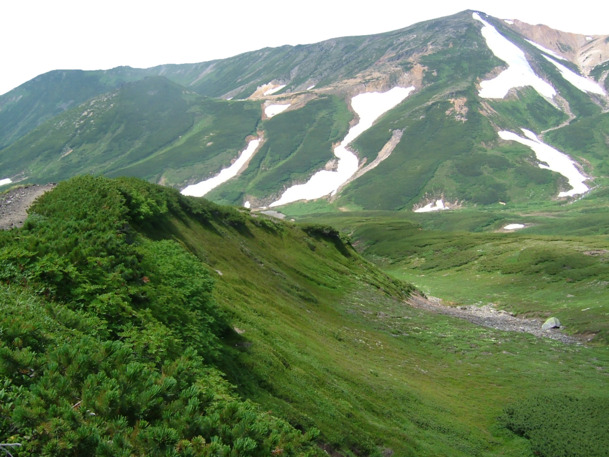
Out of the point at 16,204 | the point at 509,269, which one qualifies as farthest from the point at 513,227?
the point at 16,204

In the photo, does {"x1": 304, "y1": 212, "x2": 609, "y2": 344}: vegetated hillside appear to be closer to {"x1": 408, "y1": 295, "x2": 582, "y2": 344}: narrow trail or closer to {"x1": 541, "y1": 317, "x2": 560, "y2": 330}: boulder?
{"x1": 541, "y1": 317, "x2": 560, "y2": 330}: boulder

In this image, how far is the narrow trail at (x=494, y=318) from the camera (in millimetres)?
64500

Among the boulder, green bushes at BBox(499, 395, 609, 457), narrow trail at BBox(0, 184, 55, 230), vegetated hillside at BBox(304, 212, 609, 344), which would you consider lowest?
vegetated hillside at BBox(304, 212, 609, 344)

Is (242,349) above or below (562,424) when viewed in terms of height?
above

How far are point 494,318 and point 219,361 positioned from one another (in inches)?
2711

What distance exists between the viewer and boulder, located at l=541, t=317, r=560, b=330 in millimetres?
67375

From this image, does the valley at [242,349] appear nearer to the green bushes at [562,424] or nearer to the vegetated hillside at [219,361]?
the vegetated hillside at [219,361]

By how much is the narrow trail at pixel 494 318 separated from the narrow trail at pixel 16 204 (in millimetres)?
63917

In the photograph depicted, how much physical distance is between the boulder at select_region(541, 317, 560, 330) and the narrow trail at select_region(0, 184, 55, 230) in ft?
236

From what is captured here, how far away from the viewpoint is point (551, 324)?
6775cm

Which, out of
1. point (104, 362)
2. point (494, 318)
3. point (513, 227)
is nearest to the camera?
point (104, 362)

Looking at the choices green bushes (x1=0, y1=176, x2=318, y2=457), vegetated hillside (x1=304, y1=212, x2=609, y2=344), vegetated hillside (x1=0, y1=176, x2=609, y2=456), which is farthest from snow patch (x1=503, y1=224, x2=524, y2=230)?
green bushes (x1=0, y1=176, x2=318, y2=457)

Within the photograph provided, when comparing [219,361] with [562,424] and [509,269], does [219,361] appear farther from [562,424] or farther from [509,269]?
[509,269]

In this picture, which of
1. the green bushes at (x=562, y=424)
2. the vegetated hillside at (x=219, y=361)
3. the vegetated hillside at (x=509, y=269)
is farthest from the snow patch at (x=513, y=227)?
the green bushes at (x=562, y=424)
